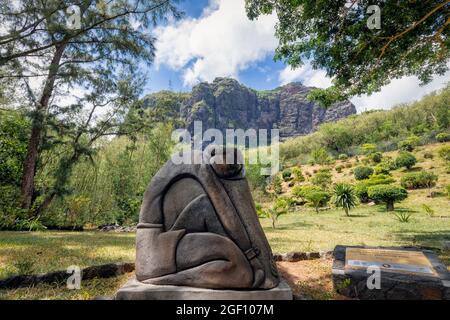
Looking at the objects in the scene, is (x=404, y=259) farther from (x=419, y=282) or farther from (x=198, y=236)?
(x=198, y=236)

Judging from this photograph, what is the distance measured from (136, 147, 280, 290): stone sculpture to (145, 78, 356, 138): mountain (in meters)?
101

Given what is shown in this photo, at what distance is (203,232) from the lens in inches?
117

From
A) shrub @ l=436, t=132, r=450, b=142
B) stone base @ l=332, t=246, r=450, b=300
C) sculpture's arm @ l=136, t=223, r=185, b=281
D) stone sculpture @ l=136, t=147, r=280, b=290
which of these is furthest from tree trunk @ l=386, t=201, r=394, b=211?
shrub @ l=436, t=132, r=450, b=142

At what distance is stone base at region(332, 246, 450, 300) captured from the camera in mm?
3045

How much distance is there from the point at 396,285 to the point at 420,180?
65.0 ft

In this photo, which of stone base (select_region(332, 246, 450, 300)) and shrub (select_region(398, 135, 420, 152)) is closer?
stone base (select_region(332, 246, 450, 300))

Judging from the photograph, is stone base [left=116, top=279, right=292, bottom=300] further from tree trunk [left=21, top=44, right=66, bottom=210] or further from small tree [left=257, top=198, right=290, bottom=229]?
tree trunk [left=21, top=44, right=66, bottom=210]

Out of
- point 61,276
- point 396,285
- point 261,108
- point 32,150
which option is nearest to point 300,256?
point 396,285

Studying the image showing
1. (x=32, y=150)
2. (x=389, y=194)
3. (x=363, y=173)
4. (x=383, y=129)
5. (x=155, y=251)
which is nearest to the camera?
(x=155, y=251)

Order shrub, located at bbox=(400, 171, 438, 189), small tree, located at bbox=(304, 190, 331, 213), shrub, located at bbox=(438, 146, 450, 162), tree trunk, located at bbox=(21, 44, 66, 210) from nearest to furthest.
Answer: tree trunk, located at bbox=(21, 44, 66, 210) < small tree, located at bbox=(304, 190, 331, 213) < shrub, located at bbox=(400, 171, 438, 189) < shrub, located at bbox=(438, 146, 450, 162)

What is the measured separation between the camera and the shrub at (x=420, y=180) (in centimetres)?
1881

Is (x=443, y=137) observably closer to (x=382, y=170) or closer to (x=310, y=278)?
(x=382, y=170)

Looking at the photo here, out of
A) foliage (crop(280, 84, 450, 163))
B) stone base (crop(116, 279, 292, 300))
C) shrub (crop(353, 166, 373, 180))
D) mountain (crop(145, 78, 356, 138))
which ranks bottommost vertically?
stone base (crop(116, 279, 292, 300))
